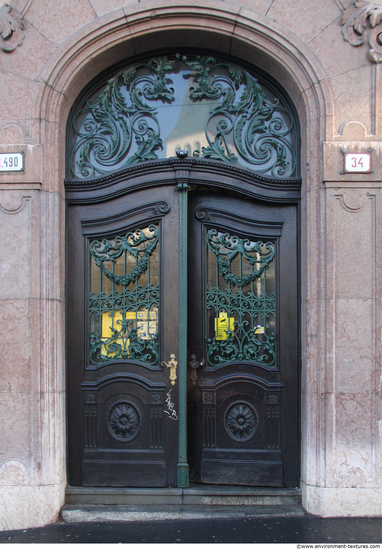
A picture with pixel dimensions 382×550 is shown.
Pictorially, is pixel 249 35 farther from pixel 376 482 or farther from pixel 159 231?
pixel 376 482

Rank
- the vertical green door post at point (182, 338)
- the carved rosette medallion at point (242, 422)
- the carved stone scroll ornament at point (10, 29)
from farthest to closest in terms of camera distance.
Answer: the carved rosette medallion at point (242, 422), the vertical green door post at point (182, 338), the carved stone scroll ornament at point (10, 29)

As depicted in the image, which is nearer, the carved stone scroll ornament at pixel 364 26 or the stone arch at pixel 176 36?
the carved stone scroll ornament at pixel 364 26

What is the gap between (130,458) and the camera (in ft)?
13.9

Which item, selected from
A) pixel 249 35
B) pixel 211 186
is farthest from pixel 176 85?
pixel 211 186

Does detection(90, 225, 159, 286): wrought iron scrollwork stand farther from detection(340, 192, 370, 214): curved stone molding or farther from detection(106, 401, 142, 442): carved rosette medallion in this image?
detection(340, 192, 370, 214): curved stone molding

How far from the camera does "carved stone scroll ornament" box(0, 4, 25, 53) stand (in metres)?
4.01

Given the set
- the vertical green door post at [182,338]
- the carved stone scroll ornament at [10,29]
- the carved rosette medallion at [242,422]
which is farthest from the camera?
the carved rosette medallion at [242,422]

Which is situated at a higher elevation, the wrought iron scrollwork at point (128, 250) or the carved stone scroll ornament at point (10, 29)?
the carved stone scroll ornament at point (10, 29)

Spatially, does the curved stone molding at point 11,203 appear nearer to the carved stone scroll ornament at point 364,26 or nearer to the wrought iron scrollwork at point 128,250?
the wrought iron scrollwork at point 128,250

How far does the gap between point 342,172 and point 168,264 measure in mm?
1875

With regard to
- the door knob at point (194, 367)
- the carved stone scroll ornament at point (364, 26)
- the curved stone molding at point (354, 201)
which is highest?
the carved stone scroll ornament at point (364, 26)

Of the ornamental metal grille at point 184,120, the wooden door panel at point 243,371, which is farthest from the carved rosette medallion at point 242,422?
the ornamental metal grille at point 184,120

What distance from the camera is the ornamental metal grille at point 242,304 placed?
4.33 m

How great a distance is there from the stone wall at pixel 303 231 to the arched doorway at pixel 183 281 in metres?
0.26
